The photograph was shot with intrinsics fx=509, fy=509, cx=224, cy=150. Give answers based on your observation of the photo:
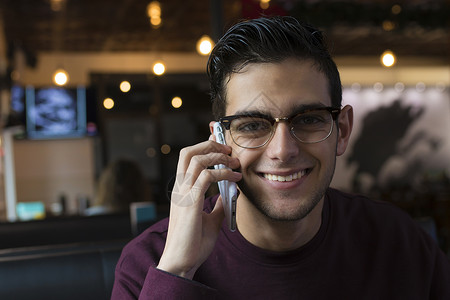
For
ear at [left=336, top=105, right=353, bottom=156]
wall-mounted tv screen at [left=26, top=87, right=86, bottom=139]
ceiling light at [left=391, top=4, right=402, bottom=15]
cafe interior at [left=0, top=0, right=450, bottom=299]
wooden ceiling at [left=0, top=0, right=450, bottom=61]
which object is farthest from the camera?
wall-mounted tv screen at [left=26, top=87, right=86, bottom=139]

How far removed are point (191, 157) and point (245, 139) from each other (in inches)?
5.3

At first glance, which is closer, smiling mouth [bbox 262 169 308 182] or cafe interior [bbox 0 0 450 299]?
smiling mouth [bbox 262 169 308 182]

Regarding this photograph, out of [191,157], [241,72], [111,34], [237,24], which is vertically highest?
[111,34]

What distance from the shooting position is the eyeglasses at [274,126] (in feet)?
3.89

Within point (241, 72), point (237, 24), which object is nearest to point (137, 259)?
point (241, 72)

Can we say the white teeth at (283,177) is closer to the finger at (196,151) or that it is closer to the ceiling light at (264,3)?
the finger at (196,151)

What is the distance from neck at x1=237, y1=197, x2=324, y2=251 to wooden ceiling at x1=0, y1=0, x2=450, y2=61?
3392 millimetres

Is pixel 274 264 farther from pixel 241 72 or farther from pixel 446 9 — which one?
pixel 446 9

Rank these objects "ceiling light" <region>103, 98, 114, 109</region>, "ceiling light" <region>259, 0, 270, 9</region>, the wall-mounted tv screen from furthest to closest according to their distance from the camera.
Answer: "ceiling light" <region>103, 98, 114, 109</region> → the wall-mounted tv screen → "ceiling light" <region>259, 0, 270, 9</region>

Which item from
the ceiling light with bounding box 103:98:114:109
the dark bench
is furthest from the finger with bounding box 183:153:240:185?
the ceiling light with bounding box 103:98:114:109

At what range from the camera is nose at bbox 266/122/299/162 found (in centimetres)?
116

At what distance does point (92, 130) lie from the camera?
23.4 ft

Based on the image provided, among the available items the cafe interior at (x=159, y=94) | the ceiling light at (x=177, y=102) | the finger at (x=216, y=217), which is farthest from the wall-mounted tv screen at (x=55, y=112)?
the finger at (x=216, y=217)

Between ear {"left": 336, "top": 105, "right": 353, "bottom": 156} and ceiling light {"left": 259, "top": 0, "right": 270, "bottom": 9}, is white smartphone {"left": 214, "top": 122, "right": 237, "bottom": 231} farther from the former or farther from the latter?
ceiling light {"left": 259, "top": 0, "right": 270, "bottom": 9}
